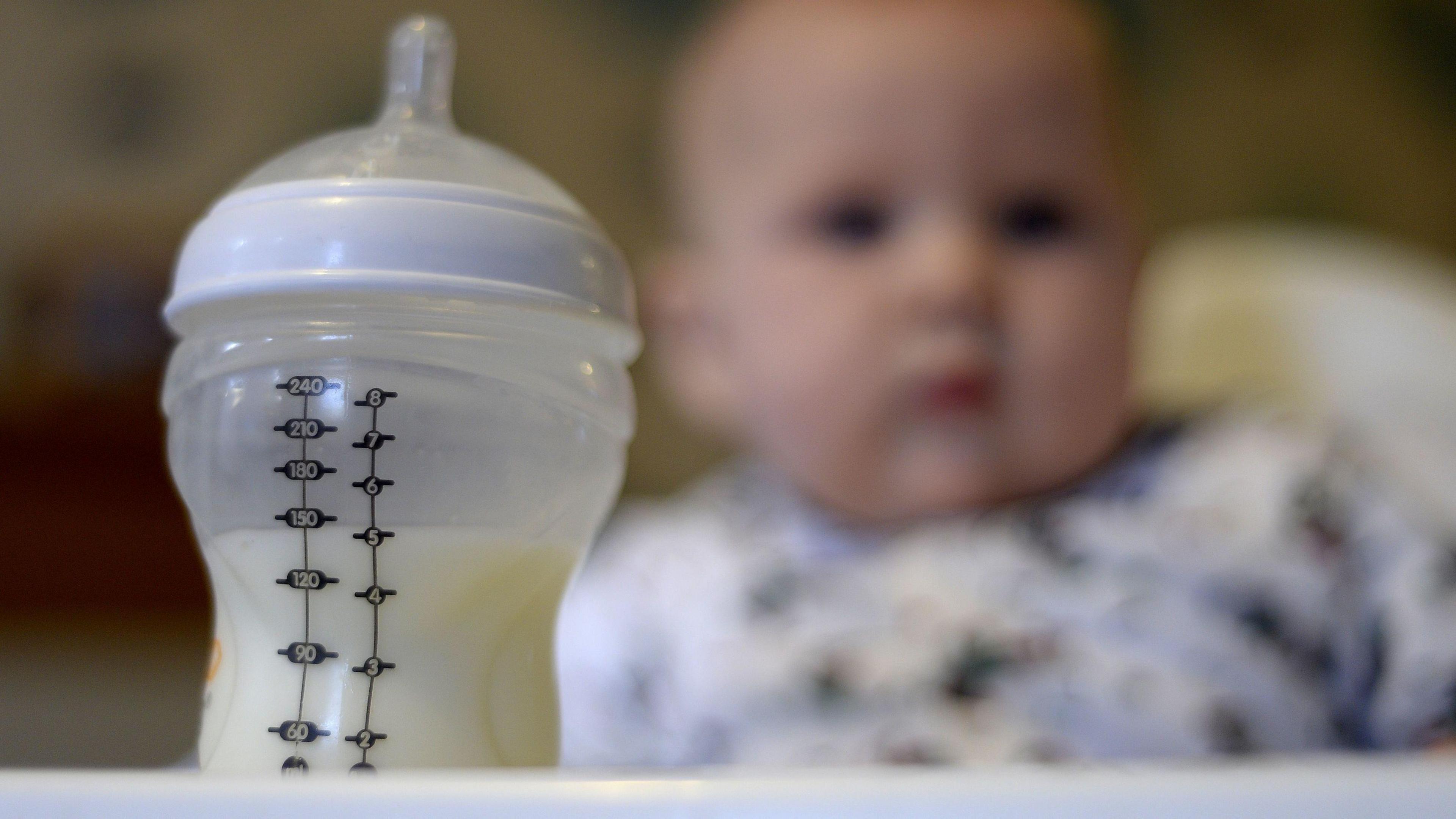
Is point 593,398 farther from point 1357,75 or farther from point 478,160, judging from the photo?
point 1357,75

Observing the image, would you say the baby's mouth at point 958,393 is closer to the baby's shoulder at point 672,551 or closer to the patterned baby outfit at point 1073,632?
the patterned baby outfit at point 1073,632

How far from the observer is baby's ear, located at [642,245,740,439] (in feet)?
3.44

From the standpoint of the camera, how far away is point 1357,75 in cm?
129

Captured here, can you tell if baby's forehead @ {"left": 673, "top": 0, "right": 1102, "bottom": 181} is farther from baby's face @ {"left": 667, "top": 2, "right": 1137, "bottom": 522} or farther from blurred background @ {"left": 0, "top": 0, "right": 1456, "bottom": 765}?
blurred background @ {"left": 0, "top": 0, "right": 1456, "bottom": 765}

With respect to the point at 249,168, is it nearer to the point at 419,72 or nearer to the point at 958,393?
the point at 958,393

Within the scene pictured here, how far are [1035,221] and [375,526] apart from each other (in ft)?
2.21

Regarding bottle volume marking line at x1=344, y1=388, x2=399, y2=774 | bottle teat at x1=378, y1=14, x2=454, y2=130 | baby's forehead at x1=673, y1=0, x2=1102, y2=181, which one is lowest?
bottle volume marking line at x1=344, y1=388, x2=399, y2=774

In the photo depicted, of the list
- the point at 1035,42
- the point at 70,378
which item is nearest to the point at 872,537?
the point at 1035,42

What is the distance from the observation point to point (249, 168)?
1166 mm

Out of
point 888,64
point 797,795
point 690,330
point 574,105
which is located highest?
point 574,105

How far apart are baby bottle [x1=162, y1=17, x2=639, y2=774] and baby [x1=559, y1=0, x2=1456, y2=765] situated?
0.49 m

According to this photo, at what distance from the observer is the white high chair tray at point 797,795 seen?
0.22 metres

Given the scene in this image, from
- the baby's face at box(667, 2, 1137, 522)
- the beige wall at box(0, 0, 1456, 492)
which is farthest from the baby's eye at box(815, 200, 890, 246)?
the beige wall at box(0, 0, 1456, 492)

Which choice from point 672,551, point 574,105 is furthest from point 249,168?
point 672,551
